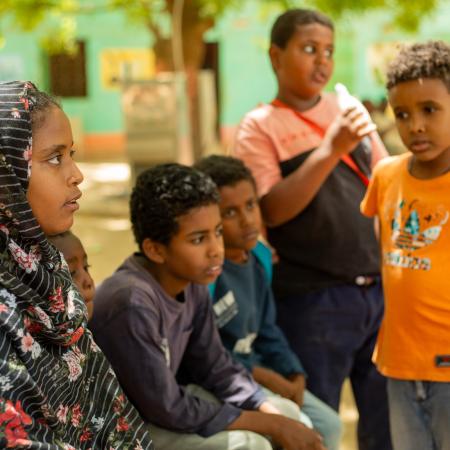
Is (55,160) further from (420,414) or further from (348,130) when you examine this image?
(420,414)

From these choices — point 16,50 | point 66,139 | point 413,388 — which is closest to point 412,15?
point 413,388

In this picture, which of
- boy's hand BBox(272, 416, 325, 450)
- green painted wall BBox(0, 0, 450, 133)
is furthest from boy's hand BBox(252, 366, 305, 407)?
green painted wall BBox(0, 0, 450, 133)

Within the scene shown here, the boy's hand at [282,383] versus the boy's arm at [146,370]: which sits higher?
the boy's arm at [146,370]

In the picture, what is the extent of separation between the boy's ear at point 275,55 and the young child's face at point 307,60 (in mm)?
15

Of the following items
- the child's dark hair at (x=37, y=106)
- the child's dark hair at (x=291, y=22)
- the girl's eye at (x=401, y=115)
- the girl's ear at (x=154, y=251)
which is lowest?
the girl's ear at (x=154, y=251)

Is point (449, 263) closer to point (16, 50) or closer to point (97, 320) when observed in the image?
point (97, 320)

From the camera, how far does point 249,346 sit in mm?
2830

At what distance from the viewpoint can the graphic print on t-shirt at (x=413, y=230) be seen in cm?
221

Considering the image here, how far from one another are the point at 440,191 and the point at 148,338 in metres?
0.94

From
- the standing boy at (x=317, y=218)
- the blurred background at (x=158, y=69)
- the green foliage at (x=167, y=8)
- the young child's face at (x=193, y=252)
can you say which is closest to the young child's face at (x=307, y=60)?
the standing boy at (x=317, y=218)

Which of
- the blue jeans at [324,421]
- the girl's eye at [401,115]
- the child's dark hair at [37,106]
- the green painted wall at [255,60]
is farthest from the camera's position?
the green painted wall at [255,60]

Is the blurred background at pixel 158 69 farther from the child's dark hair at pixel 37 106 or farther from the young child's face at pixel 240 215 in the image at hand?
the child's dark hair at pixel 37 106

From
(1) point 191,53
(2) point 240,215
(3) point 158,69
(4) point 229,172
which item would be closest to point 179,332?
(2) point 240,215

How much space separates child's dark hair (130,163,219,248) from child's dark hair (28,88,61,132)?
795 mm
